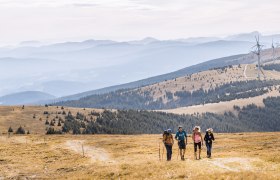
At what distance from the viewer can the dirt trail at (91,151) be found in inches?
2131

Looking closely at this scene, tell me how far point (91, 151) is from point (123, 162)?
14.8 m

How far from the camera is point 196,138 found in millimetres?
43219

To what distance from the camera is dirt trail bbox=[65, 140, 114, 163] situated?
54.1 metres

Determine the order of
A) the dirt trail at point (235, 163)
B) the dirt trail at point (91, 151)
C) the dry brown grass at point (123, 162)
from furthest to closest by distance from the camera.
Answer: the dirt trail at point (91, 151)
the dirt trail at point (235, 163)
the dry brown grass at point (123, 162)

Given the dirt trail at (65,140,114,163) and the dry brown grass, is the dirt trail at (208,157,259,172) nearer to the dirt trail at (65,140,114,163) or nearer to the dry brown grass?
the dry brown grass

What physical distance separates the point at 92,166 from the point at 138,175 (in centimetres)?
1005

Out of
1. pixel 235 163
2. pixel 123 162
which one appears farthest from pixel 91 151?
pixel 235 163

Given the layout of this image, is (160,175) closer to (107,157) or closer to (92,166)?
(92,166)

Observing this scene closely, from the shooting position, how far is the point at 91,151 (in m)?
61.3

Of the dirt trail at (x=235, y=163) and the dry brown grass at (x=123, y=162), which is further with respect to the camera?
the dirt trail at (x=235, y=163)

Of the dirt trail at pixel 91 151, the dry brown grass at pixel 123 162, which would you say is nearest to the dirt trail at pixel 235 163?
the dry brown grass at pixel 123 162

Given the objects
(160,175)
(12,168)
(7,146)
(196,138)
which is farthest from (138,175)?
(7,146)

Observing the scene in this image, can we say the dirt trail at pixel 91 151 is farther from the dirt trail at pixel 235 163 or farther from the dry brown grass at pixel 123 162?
the dirt trail at pixel 235 163

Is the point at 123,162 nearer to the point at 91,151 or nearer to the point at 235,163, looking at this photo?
the point at 235,163
